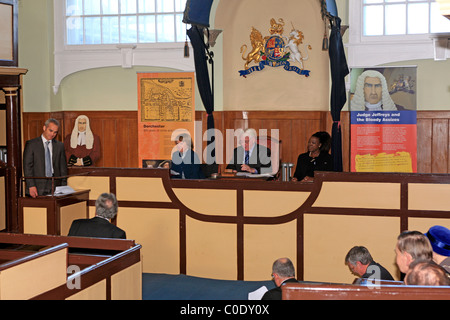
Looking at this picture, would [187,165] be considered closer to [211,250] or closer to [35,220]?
[211,250]

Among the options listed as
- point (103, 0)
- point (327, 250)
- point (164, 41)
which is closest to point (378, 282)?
point (327, 250)

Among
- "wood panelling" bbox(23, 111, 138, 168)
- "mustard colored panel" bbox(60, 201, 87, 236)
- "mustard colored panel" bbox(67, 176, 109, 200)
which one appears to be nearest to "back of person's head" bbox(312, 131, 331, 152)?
"mustard colored panel" bbox(67, 176, 109, 200)

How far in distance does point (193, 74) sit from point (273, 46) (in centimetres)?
144

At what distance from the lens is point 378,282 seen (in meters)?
3.78

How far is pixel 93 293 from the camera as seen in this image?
13.1ft

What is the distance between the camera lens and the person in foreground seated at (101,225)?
197 inches

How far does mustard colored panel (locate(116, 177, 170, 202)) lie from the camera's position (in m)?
6.79

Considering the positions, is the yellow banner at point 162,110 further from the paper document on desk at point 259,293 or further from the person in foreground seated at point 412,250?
the person in foreground seated at point 412,250

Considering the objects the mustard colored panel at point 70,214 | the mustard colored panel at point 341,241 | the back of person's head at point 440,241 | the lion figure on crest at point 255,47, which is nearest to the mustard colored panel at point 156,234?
the mustard colored panel at point 70,214

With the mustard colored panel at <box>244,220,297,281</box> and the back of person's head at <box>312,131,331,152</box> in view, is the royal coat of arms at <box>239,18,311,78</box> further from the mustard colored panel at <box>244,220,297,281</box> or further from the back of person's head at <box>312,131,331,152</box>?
the mustard colored panel at <box>244,220,297,281</box>

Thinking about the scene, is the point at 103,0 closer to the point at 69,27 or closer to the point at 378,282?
the point at 69,27

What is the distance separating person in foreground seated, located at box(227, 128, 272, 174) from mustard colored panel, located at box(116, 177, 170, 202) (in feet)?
3.71

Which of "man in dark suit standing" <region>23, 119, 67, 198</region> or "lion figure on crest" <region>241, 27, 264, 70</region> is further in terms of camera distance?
"lion figure on crest" <region>241, 27, 264, 70</region>

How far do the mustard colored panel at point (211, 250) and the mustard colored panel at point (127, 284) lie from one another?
197 cm
